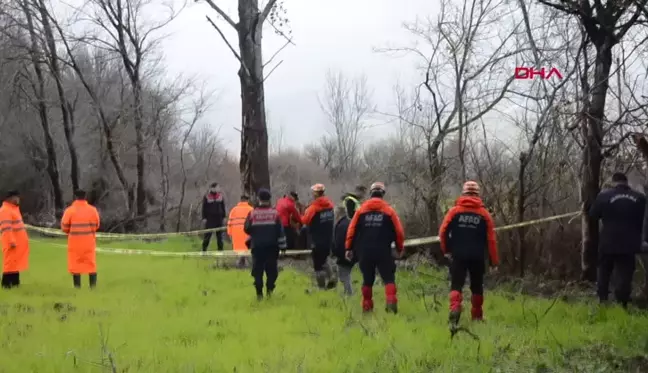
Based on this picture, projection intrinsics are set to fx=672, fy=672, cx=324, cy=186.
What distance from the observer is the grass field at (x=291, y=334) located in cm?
636

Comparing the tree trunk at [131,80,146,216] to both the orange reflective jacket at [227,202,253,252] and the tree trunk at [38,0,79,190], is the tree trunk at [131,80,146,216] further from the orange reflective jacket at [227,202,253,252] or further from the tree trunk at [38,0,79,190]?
the orange reflective jacket at [227,202,253,252]

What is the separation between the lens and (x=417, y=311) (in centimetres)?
970

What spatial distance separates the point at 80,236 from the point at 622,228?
9.17 meters

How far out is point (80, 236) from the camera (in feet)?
40.7

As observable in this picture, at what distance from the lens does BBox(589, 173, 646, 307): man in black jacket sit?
930 cm

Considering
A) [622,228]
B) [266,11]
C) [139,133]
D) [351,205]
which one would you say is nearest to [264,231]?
Answer: [351,205]

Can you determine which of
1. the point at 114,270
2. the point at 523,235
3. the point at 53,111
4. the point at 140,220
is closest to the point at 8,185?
the point at 53,111

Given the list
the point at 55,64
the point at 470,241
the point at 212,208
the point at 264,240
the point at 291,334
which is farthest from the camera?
the point at 55,64

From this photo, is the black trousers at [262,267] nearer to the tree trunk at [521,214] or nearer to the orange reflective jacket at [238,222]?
the tree trunk at [521,214]

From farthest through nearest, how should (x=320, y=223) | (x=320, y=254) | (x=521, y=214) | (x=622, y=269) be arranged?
1. (x=521, y=214)
2. (x=320, y=254)
3. (x=320, y=223)
4. (x=622, y=269)

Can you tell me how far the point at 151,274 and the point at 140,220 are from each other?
53.4ft

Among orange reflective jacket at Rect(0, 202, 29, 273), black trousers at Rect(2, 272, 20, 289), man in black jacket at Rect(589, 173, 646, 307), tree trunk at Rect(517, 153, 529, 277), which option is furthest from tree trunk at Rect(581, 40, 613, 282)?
black trousers at Rect(2, 272, 20, 289)

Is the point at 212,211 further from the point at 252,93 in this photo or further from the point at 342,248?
the point at 342,248

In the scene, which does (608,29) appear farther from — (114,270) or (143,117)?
(143,117)
